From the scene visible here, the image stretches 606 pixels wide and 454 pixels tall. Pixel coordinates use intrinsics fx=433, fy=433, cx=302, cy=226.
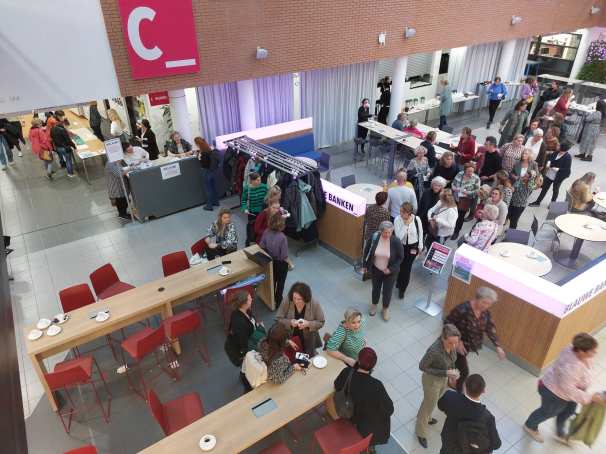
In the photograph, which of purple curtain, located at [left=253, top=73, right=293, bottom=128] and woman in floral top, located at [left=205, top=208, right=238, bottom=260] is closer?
woman in floral top, located at [left=205, top=208, right=238, bottom=260]

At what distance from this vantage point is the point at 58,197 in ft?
33.5

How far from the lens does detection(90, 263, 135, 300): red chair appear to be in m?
6.14

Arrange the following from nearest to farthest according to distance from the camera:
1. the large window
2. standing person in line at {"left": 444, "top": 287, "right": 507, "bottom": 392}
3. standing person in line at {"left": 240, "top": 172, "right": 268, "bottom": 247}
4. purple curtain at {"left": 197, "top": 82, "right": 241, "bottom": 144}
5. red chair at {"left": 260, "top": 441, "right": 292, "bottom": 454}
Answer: red chair at {"left": 260, "top": 441, "right": 292, "bottom": 454} < standing person in line at {"left": 444, "top": 287, "right": 507, "bottom": 392} < standing person in line at {"left": 240, "top": 172, "right": 268, "bottom": 247} < purple curtain at {"left": 197, "top": 82, "right": 241, "bottom": 144} < the large window

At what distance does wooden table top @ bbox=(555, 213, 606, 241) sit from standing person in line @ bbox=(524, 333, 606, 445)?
3.52 metres

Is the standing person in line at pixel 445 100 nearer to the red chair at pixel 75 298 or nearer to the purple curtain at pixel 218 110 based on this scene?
the purple curtain at pixel 218 110

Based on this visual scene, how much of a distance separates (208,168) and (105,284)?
3.63 m

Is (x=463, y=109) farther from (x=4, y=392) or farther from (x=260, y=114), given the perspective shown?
(x=4, y=392)

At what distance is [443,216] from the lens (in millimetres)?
6730

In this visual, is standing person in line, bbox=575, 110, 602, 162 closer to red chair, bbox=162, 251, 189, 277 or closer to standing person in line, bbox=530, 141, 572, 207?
standing person in line, bbox=530, 141, 572, 207

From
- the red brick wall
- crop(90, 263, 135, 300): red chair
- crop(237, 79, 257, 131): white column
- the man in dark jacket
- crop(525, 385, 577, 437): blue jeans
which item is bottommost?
crop(525, 385, 577, 437): blue jeans

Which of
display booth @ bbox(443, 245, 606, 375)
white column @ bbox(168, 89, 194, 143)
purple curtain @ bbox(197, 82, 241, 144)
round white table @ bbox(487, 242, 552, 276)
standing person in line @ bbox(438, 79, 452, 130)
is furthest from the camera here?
standing person in line @ bbox(438, 79, 452, 130)

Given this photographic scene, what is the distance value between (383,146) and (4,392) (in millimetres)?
9212

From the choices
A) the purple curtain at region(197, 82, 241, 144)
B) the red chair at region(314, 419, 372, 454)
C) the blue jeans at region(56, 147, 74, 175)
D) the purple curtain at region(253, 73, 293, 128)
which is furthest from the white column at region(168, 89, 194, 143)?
the red chair at region(314, 419, 372, 454)

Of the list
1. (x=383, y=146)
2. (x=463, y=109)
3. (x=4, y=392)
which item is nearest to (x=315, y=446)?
(x=4, y=392)
